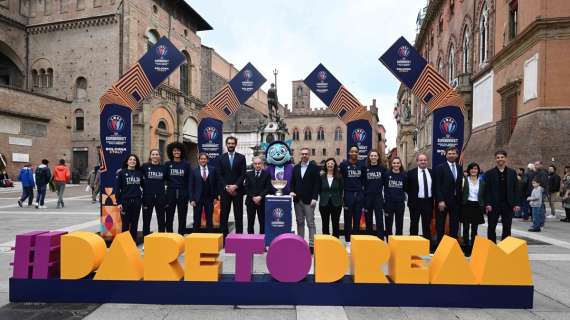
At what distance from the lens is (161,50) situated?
26.8 feet

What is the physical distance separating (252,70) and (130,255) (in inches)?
340

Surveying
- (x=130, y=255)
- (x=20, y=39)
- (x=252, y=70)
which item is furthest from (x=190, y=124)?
(x=130, y=255)

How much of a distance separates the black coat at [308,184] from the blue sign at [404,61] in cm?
363

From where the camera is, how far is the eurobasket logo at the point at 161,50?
26.8 feet

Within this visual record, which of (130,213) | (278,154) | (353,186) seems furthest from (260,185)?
(130,213)

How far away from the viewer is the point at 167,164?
6938 millimetres

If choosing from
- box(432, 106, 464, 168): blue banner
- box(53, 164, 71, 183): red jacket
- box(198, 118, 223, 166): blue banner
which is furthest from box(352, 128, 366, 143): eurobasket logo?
box(53, 164, 71, 183): red jacket

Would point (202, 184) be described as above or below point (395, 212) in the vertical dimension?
above

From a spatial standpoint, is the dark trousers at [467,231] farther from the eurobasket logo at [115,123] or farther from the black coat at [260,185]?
the eurobasket logo at [115,123]

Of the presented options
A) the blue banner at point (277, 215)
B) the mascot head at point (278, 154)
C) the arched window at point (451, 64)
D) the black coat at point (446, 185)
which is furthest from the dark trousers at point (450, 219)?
the arched window at point (451, 64)

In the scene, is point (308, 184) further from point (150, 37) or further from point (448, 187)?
point (150, 37)

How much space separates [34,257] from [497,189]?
7321 millimetres

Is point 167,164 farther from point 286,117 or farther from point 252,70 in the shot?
point 286,117

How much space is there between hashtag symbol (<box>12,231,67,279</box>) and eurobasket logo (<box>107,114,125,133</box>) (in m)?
3.92
